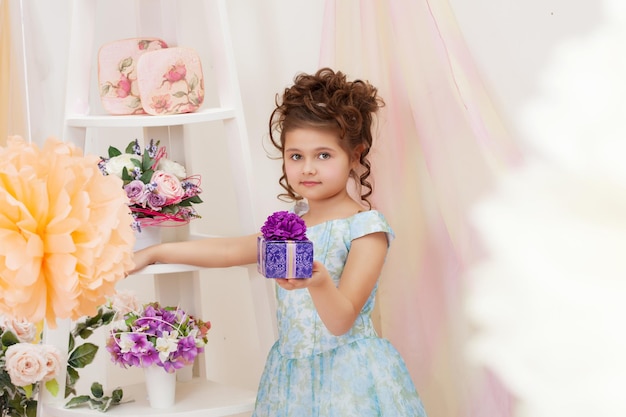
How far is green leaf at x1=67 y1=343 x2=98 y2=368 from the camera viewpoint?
1662mm

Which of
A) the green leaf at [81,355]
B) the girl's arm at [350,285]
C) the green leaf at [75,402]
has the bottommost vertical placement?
the green leaf at [75,402]

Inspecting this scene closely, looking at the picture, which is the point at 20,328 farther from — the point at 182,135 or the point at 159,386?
the point at 182,135

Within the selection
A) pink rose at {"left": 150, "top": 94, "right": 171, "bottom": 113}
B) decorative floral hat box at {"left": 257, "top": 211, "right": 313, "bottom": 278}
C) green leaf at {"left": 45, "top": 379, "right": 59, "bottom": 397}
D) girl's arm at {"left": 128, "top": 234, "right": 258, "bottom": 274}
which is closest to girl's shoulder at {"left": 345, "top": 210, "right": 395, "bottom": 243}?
girl's arm at {"left": 128, "top": 234, "right": 258, "bottom": 274}

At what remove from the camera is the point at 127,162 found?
63.0 inches

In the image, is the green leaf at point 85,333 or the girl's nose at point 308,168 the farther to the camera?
the green leaf at point 85,333

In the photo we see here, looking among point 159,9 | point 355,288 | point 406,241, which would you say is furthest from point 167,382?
point 159,9

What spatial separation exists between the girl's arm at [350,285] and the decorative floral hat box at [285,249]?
3.3 inches

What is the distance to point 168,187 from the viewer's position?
1591 millimetres

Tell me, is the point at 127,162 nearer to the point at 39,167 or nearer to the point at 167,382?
the point at 167,382

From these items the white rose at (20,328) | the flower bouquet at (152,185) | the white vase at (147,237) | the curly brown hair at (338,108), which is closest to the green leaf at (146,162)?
the flower bouquet at (152,185)

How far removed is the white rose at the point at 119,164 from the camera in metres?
1.59

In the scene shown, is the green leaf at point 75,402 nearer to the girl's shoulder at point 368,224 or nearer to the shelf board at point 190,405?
the shelf board at point 190,405

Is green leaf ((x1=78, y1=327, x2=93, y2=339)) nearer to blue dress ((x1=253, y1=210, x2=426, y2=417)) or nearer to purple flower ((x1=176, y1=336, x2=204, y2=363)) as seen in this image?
purple flower ((x1=176, y1=336, x2=204, y2=363))

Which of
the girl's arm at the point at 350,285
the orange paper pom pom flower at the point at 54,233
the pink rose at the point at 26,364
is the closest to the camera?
the orange paper pom pom flower at the point at 54,233
